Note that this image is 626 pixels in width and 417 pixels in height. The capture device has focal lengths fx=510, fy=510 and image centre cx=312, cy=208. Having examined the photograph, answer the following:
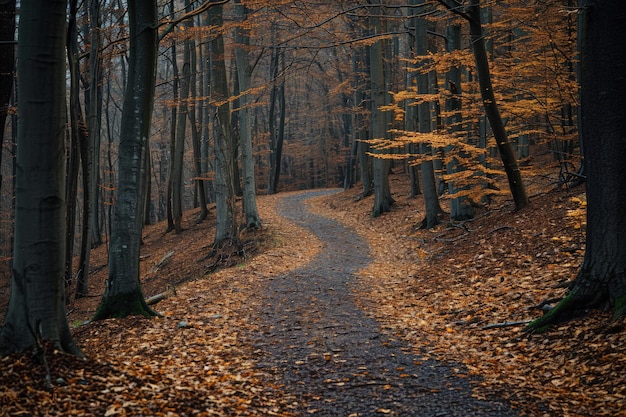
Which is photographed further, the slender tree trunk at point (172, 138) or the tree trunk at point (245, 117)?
the slender tree trunk at point (172, 138)

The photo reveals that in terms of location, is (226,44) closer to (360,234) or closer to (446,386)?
(360,234)

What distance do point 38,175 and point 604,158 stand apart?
576cm

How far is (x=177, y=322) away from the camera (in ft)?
24.6

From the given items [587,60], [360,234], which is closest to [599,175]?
[587,60]

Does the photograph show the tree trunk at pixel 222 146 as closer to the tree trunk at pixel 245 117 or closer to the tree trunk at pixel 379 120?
the tree trunk at pixel 245 117

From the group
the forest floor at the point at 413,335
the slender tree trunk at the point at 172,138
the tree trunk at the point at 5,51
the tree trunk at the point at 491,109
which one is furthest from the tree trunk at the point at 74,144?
the tree trunk at the point at 491,109

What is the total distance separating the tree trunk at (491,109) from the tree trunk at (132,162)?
20.7 feet

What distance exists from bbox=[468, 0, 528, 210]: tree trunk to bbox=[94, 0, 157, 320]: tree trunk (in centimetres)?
631

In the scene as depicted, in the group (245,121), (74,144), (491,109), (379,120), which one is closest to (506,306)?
(491,109)

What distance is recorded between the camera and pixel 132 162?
24.8 ft

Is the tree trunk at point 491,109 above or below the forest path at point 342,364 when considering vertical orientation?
above

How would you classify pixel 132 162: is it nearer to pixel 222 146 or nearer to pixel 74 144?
pixel 74 144

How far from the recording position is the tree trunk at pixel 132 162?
24.3 feet

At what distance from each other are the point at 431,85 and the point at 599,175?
11.0 meters
